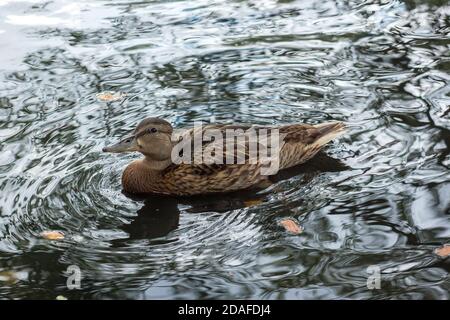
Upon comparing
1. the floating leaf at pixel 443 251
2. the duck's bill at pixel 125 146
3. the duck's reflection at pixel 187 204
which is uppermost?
the duck's bill at pixel 125 146

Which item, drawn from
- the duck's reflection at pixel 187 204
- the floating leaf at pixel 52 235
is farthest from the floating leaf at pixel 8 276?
the duck's reflection at pixel 187 204

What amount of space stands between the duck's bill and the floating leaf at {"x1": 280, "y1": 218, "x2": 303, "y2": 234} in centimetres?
163

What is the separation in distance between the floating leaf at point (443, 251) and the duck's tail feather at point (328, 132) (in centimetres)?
196

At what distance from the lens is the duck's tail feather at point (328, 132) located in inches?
306

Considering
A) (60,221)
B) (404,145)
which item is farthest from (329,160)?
(60,221)

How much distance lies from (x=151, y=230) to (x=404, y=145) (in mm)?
2600

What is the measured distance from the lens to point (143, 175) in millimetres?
7445

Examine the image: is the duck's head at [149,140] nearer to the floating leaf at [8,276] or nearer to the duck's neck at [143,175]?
the duck's neck at [143,175]

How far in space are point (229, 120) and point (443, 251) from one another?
9.88 feet

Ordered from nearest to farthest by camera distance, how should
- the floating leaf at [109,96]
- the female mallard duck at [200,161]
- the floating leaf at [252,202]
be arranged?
the floating leaf at [252,202] → the female mallard duck at [200,161] → the floating leaf at [109,96]

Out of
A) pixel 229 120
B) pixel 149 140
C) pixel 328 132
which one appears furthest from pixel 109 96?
pixel 328 132

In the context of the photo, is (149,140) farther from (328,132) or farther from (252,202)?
(328,132)

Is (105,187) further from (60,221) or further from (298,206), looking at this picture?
(298,206)

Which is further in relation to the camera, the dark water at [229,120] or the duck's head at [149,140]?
the duck's head at [149,140]
